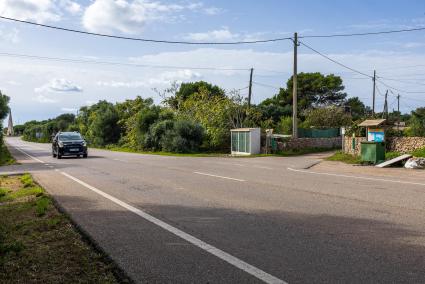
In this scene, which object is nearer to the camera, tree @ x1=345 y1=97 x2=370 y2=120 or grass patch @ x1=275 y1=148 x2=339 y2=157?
grass patch @ x1=275 y1=148 x2=339 y2=157

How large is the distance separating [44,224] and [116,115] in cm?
5566

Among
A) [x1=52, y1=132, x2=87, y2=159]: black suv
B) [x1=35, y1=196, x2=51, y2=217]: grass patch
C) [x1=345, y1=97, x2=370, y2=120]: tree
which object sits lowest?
[x1=35, y1=196, x2=51, y2=217]: grass patch

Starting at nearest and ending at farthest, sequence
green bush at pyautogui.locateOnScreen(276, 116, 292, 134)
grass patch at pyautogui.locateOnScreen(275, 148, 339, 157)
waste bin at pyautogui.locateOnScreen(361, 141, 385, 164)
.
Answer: waste bin at pyautogui.locateOnScreen(361, 141, 385, 164) → grass patch at pyautogui.locateOnScreen(275, 148, 339, 157) → green bush at pyautogui.locateOnScreen(276, 116, 292, 134)

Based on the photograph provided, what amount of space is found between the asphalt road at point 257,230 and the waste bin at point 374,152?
9.51m

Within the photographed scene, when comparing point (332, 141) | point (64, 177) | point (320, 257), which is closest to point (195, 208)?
point (320, 257)

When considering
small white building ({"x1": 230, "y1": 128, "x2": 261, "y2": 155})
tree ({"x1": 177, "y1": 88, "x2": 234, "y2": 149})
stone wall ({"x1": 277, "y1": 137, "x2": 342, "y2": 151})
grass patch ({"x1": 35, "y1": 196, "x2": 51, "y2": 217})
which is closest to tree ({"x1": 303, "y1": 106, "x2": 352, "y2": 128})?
stone wall ({"x1": 277, "y1": 137, "x2": 342, "y2": 151})

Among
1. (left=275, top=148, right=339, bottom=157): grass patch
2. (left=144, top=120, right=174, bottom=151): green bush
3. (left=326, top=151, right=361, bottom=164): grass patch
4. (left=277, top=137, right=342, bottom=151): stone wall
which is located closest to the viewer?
(left=326, top=151, right=361, bottom=164): grass patch

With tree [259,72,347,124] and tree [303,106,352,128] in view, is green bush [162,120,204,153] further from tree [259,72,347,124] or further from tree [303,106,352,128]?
tree [259,72,347,124]

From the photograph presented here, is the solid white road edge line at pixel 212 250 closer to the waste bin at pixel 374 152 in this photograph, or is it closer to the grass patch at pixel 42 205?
the grass patch at pixel 42 205

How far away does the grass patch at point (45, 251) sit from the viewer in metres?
4.99

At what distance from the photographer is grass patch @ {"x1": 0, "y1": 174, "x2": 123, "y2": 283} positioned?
16.4 feet

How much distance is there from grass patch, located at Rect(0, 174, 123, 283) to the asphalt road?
10.4 inches

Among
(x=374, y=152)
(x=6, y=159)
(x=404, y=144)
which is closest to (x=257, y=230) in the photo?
(x=374, y=152)

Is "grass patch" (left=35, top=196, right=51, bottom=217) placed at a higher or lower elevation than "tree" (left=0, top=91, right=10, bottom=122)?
lower
